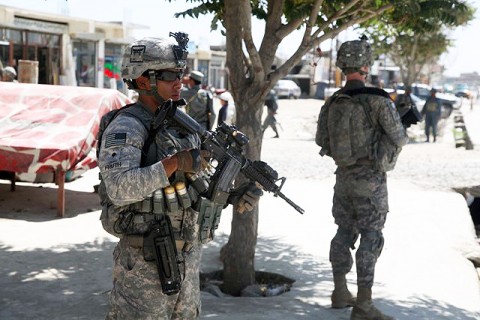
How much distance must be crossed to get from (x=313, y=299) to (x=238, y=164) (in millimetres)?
2377

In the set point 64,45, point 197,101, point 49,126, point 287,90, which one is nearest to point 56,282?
point 49,126

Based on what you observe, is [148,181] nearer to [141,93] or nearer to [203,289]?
[141,93]

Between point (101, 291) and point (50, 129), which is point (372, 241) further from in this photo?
point (50, 129)

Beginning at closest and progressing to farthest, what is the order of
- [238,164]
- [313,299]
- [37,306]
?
[238,164], [37,306], [313,299]

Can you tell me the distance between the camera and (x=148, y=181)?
277 cm

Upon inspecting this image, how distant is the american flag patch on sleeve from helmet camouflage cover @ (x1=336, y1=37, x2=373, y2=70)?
7.99 feet

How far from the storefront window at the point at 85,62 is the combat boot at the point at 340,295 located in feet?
91.2

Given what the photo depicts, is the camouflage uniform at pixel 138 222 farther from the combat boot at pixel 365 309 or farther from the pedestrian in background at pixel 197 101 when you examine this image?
the pedestrian in background at pixel 197 101

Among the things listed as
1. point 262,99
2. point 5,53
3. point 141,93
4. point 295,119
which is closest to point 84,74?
point 5,53

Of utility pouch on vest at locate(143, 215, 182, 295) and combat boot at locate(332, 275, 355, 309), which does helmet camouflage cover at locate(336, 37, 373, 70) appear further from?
utility pouch on vest at locate(143, 215, 182, 295)

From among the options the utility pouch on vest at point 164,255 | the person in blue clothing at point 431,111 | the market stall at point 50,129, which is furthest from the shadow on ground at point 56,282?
the person in blue clothing at point 431,111

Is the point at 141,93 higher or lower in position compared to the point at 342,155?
higher

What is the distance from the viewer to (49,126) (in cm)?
821

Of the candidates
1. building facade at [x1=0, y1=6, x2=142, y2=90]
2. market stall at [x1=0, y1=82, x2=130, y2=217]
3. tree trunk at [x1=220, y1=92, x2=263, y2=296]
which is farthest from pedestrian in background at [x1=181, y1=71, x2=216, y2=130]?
building facade at [x1=0, y1=6, x2=142, y2=90]
